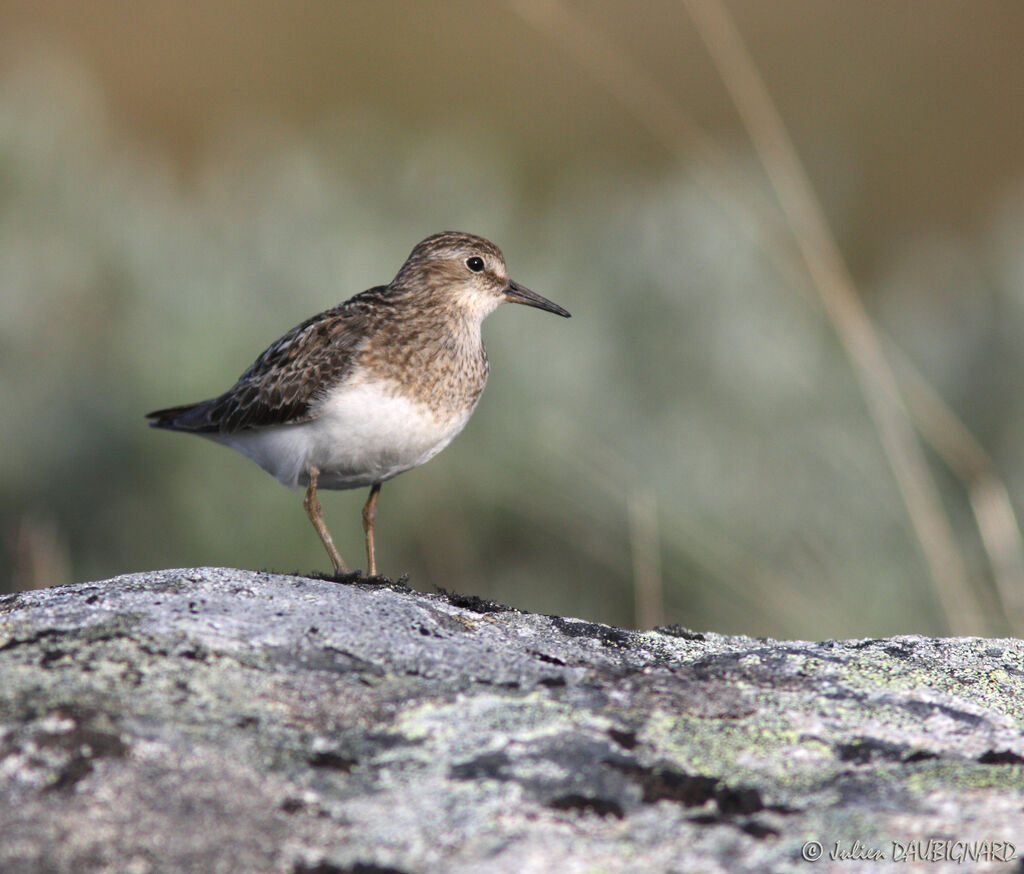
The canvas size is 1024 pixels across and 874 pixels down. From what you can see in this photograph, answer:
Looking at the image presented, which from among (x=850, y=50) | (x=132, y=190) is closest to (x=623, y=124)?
(x=850, y=50)

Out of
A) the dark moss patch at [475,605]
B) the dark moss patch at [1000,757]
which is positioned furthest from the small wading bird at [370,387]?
the dark moss patch at [1000,757]

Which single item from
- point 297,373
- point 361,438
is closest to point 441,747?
point 361,438

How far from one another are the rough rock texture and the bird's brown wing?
2.30 m

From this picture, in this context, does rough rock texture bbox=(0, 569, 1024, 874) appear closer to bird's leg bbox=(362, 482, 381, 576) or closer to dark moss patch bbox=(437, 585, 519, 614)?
dark moss patch bbox=(437, 585, 519, 614)

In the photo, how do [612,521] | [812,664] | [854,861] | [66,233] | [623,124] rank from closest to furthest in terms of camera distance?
1. [854,861]
2. [812,664]
3. [612,521]
4. [66,233]
5. [623,124]

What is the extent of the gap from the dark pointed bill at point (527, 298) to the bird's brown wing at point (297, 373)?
498 mm

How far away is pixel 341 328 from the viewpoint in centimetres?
491

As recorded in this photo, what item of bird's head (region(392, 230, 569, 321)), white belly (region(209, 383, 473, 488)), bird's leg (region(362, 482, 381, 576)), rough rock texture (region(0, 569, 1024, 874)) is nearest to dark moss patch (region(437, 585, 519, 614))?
rough rock texture (region(0, 569, 1024, 874))

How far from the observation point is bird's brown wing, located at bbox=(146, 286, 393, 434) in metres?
4.72

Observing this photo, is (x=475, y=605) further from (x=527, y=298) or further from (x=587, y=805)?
(x=527, y=298)

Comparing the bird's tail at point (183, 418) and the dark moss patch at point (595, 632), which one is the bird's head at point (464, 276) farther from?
the dark moss patch at point (595, 632)

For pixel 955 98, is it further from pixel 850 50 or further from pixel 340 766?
pixel 340 766

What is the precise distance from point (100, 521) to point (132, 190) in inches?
70.6

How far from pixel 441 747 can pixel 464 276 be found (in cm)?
360
